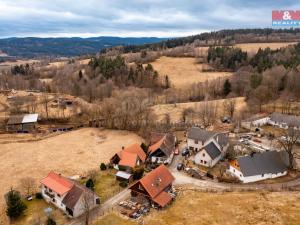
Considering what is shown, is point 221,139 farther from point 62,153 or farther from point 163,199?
point 62,153

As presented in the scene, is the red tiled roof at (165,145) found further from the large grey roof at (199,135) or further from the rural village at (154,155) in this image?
the large grey roof at (199,135)

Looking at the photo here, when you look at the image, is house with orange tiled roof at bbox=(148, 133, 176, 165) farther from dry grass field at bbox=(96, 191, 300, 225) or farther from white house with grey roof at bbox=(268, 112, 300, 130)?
white house with grey roof at bbox=(268, 112, 300, 130)

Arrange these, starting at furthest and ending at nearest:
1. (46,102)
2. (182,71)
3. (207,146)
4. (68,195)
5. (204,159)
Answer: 1. (182,71)
2. (46,102)
3. (207,146)
4. (204,159)
5. (68,195)

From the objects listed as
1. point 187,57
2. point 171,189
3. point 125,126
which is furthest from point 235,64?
point 171,189

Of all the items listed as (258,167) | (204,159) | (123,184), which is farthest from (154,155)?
(258,167)

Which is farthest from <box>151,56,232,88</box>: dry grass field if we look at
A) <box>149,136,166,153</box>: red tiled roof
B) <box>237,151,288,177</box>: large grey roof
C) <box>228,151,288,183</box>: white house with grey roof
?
<box>228,151,288,183</box>: white house with grey roof

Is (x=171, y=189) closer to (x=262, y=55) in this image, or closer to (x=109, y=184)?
(x=109, y=184)

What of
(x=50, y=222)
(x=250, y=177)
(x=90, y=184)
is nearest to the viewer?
(x=50, y=222)
